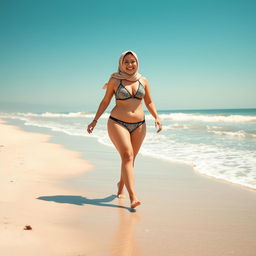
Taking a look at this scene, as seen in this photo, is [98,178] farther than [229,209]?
Yes

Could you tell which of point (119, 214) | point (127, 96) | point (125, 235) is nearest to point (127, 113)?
point (127, 96)

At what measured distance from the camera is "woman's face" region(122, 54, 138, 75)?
3973 mm

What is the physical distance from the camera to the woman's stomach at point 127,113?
399 cm

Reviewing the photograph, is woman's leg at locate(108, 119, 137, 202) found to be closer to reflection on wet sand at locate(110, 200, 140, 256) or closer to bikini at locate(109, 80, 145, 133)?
bikini at locate(109, 80, 145, 133)

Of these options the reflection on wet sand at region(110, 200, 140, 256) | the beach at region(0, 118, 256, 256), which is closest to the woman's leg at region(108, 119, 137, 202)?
the reflection on wet sand at region(110, 200, 140, 256)

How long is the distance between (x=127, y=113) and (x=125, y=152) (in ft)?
1.86

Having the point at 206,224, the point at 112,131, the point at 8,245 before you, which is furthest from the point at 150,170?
the point at 8,245

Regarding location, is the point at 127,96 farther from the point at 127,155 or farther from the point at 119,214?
the point at 119,214

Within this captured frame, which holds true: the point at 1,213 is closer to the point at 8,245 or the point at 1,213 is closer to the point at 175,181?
the point at 8,245

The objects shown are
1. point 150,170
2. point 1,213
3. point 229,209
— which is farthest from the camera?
point 150,170

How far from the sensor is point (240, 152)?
877 centimetres

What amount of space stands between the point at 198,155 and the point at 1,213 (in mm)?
6099

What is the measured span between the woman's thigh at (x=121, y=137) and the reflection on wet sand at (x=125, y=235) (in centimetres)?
83

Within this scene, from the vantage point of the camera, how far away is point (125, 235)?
296 centimetres
